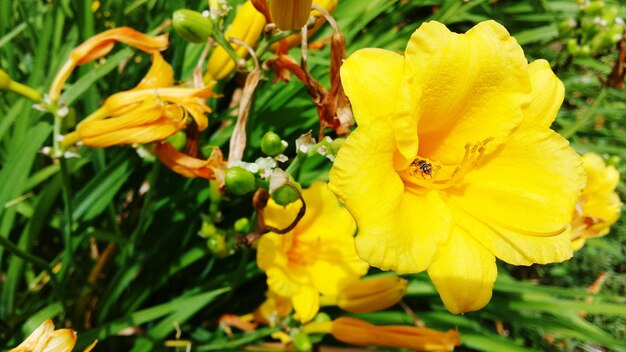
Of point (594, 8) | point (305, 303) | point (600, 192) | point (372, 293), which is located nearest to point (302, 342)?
point (305, 303)

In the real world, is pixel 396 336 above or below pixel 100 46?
below

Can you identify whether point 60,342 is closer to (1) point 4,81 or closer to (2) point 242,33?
(1) point 4,81

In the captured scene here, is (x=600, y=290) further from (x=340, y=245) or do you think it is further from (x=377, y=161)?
(x=377, y=161)

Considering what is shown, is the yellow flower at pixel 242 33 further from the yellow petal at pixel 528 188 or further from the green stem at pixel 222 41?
the yellow petal at pixel 528 188

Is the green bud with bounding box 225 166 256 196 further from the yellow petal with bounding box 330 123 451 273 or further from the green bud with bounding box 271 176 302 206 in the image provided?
the yellow petal with bounding box 330 123 451 273

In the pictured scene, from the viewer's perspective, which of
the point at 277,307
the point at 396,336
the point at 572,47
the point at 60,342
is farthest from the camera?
the point at 572,47

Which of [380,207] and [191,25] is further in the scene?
[191,25]
